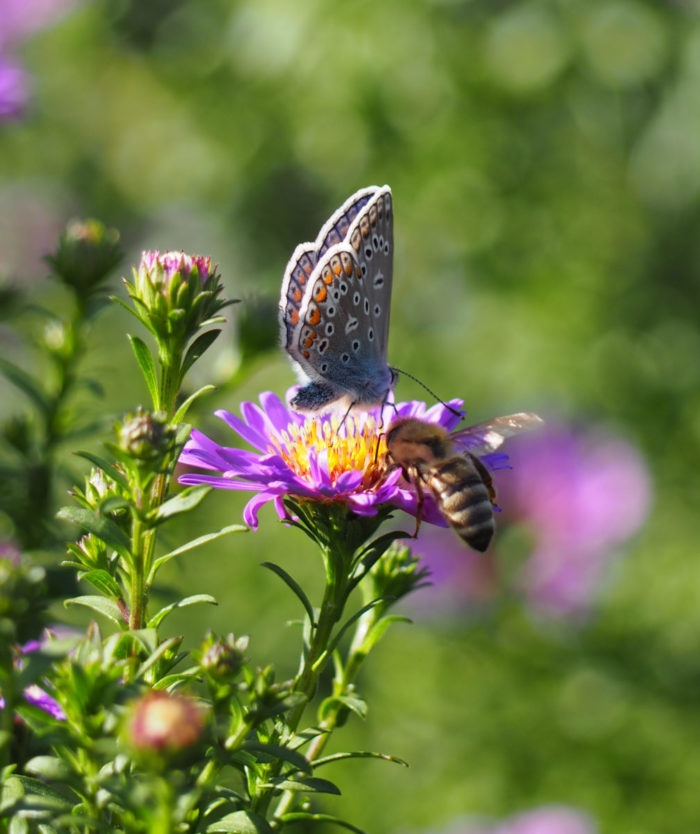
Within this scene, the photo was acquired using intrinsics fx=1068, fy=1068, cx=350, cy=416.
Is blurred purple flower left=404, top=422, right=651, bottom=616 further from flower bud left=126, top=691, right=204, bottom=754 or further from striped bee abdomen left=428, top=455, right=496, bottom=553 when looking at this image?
→ flower bud left=126, top=691, right=204, bottom=754

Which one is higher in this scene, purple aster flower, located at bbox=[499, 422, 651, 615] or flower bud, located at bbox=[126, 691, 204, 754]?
purple aster flower, located at bbox=[499, 422, 651, 615]

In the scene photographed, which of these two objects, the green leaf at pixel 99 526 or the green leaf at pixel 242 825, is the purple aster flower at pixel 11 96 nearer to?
→ the green leaf at pixel 99 526

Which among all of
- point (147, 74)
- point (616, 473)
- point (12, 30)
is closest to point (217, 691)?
point (616, 473)

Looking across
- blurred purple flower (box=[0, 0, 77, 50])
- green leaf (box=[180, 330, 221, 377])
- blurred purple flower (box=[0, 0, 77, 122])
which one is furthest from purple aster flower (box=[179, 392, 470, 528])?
blurred purple flower (box=[0, 0, 77, 50])

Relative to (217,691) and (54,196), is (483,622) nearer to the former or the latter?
(217,691)

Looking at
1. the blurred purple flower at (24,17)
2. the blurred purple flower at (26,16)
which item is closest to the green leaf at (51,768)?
the blurred purple flower at (24,17)
